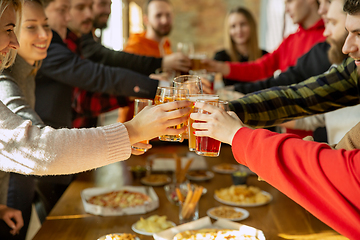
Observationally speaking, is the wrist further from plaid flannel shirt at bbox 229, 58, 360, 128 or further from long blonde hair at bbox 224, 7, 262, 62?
long blonde hair at bbox 224, 7, 262, 62

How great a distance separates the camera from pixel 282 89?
140cm

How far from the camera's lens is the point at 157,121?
95cm

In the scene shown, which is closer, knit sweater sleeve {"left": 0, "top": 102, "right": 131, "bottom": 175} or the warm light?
knit sweater sleeve {"left": 0, "top": 102, "right": 131, "bottom": 175}

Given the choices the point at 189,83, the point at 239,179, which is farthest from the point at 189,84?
the point at 239,179

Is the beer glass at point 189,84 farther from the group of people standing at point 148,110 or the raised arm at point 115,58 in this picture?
the raised arm at point 115,58

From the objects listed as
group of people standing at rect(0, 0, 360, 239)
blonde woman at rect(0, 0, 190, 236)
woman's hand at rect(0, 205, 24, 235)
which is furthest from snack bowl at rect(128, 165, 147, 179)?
blonde woman at rect(0, 0, 190, 236)

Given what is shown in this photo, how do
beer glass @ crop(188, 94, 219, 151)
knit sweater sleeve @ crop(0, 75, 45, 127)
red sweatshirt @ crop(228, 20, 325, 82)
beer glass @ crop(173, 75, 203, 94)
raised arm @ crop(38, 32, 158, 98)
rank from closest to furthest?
beer glass @ crop(188, 94, 219, 151) → beer glass @ crop(173, 75, 203, 94) → knit sweater sleeve @ crop(0, 75, 45, 127) → raised arm @ crop(38, 32, 158, 98) → red sweatshirt @ crop(228, 20, 325, 82)

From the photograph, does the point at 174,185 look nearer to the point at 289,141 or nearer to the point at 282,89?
the point at 282,89

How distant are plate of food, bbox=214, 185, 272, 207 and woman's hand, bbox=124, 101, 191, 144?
2.81 feet

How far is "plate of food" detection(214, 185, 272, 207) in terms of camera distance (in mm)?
1676

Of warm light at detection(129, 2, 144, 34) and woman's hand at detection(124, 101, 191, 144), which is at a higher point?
warm light at detection(129, 2, 144, 34)

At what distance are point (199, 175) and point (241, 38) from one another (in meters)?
1.96

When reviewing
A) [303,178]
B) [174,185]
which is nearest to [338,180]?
[303,178]

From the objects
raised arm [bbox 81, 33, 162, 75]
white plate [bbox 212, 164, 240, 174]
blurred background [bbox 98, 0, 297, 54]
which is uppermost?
blurred background [bbox 98, 0, 297, 54]
